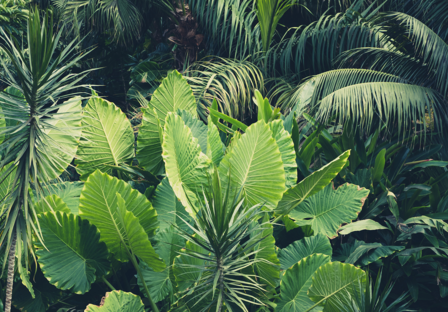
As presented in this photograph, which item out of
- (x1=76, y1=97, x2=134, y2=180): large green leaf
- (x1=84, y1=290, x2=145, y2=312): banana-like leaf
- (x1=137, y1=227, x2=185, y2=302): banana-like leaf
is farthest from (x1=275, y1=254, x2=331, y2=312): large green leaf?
(x1=76, y1=97, x2=134, y2=180): large green leaf

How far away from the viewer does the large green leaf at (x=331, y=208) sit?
317 centimetres

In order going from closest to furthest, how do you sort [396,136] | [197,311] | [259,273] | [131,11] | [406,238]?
[197,311]
[259,273]
[406,238]
[396,136]
[131,11]

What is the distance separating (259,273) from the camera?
2.89 m

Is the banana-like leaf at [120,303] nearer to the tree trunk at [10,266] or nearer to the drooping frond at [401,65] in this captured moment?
the tree trunk at [10,266]

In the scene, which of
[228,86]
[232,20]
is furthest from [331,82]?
[232,20]

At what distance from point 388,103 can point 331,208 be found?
119cm

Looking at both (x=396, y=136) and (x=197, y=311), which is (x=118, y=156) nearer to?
(x=197, y=311)

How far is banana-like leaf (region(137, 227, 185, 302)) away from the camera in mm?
3004

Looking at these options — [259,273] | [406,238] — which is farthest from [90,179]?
[406,238]

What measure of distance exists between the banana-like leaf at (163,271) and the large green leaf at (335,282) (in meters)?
1.01

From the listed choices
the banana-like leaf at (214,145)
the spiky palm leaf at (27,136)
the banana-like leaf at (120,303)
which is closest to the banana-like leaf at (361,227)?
the banana-like leaf at (214,145)

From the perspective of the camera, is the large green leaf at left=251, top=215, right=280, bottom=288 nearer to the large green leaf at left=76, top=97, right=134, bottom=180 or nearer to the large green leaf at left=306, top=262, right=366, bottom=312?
the large green leaf at left=306, top=262, right=366, bottom=312

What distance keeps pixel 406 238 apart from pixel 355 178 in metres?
0.66

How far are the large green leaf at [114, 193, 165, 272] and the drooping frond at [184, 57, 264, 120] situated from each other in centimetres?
212
